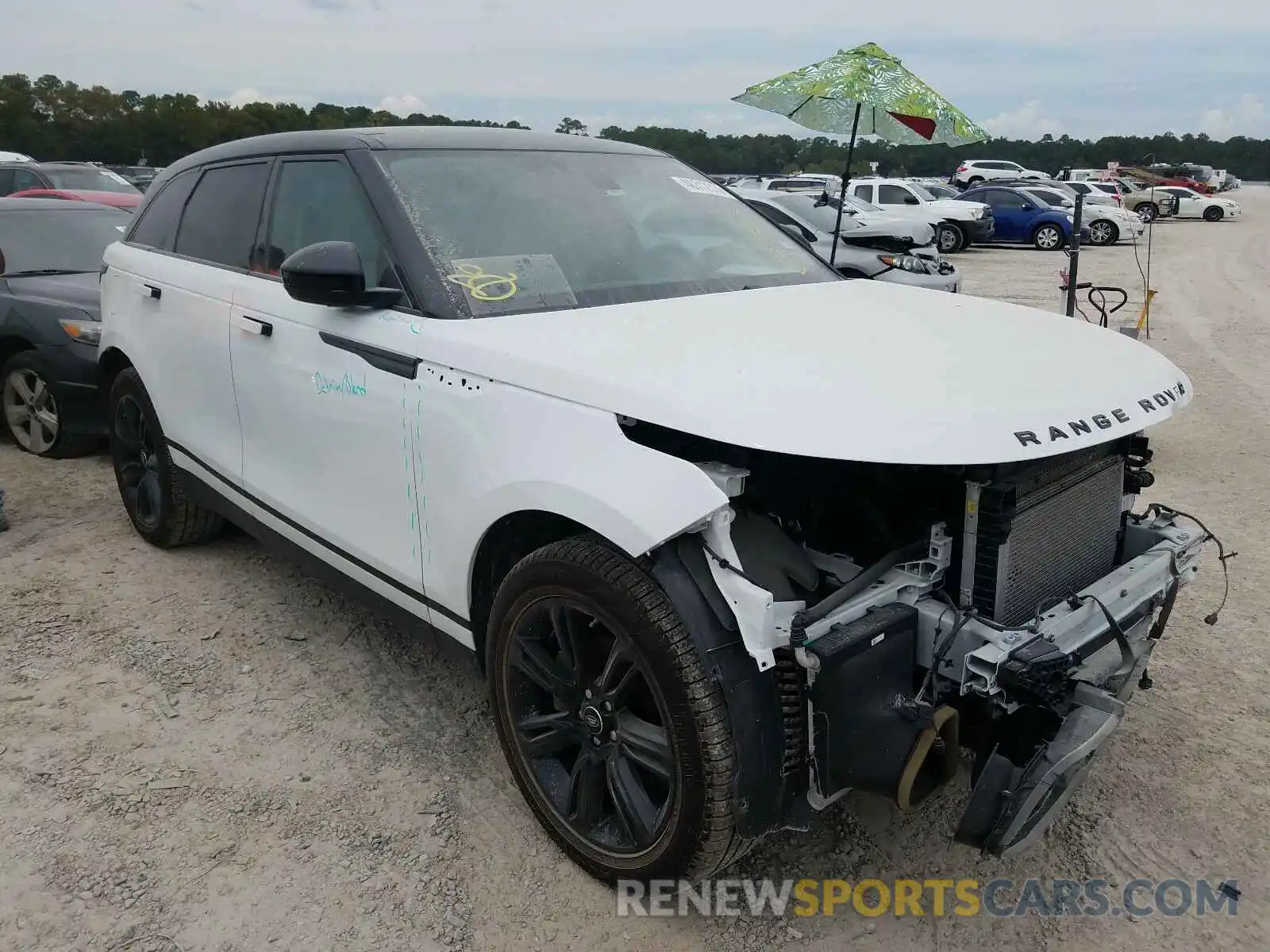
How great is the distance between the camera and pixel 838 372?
2266 mm

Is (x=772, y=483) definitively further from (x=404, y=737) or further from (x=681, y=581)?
(x=404, y=737)

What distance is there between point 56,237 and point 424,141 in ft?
16.1

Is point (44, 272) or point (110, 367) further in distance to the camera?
point (44, 272)

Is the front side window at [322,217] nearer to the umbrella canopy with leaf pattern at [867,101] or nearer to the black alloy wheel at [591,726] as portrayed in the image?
the black alloy wheel at [591,726]

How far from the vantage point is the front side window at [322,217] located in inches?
116

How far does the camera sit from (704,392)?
2.15 metres

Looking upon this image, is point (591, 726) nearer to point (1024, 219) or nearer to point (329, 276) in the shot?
point (329, 276)

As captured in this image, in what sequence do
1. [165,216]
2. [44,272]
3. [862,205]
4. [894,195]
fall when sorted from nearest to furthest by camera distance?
[165,216] < [44,272] < [862,205] < [894,195]

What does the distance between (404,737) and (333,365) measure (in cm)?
122

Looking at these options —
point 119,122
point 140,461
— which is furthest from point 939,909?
point 119,122

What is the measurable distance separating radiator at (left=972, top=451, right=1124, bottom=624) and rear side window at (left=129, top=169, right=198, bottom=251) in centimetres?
358

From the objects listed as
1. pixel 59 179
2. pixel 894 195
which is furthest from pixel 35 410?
pixel 894 195

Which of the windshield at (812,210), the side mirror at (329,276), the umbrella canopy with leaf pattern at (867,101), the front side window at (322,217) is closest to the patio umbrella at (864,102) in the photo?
the umbrella canopy with leaf pattern at (867,101)

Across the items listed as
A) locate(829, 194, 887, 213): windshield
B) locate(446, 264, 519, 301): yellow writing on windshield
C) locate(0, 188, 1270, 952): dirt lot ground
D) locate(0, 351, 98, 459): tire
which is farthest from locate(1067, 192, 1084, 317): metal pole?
locate(829, 194, 887, 213): windshield
